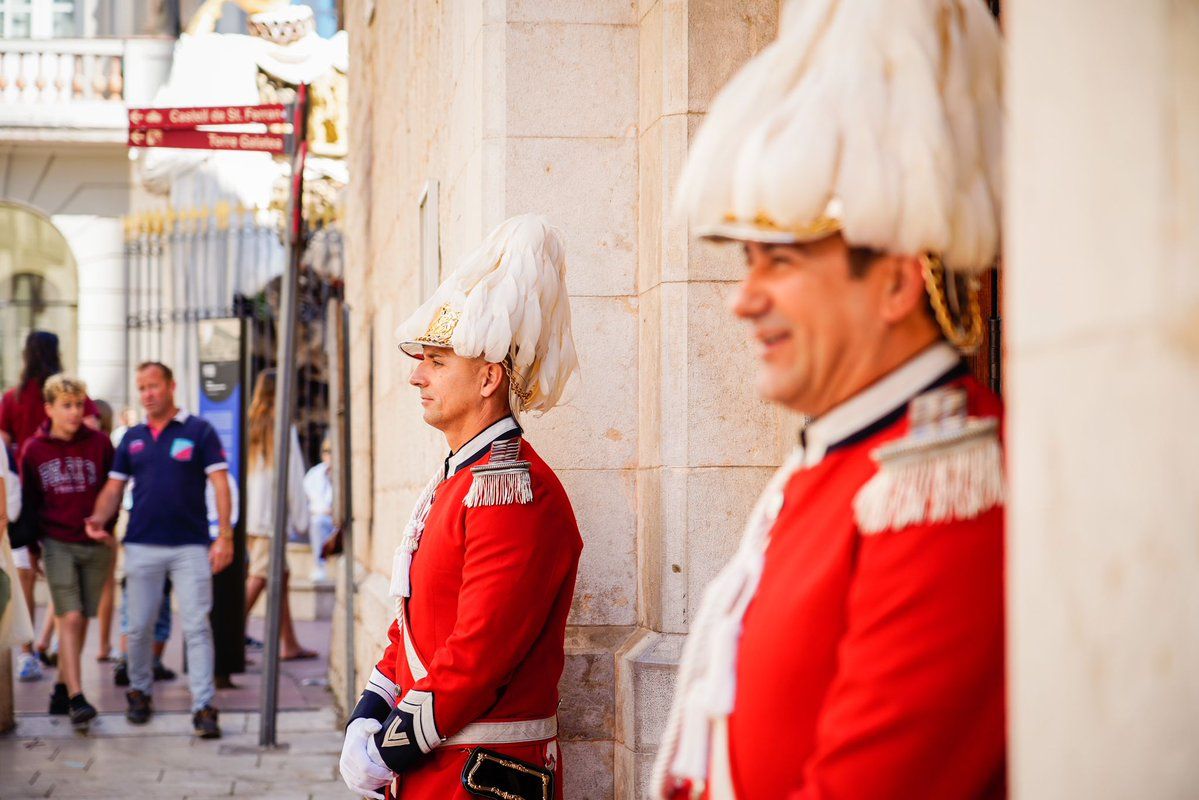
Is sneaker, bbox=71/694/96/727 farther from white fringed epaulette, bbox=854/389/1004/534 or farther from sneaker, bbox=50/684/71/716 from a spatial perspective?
white fringed epaulette, bbox=854/389/1004/534

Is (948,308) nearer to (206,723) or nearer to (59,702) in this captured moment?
(206,723)

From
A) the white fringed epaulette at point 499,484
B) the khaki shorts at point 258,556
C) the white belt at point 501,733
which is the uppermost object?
the white fringed epaulette at point 499,484

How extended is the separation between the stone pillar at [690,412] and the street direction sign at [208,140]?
3987 millimetres

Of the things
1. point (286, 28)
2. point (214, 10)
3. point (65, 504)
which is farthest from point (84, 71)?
point (65, 504)

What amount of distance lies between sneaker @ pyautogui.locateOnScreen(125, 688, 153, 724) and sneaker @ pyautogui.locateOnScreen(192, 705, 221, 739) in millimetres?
506

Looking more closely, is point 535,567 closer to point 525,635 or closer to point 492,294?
point 525,635

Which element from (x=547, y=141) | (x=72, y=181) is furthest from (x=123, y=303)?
(x=547, y=141)

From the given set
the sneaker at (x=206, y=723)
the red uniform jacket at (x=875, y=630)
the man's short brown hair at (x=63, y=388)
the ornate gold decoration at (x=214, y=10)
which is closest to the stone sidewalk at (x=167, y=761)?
the sneaker at (x=206, y=723)

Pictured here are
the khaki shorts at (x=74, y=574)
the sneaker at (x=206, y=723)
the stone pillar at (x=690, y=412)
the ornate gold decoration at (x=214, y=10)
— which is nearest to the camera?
the stone pillar at (x=690, y=412)

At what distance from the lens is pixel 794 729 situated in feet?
6.00

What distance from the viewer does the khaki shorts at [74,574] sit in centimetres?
890

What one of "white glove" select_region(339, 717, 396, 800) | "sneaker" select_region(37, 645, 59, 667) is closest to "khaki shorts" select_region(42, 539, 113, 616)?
"sneaker" select_region(37, 645, 59, 667)

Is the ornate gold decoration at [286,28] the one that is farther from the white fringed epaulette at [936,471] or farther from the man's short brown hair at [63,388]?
the white fringed epaulette at [936,471]

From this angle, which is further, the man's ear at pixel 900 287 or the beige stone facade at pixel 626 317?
the beige stone facade at pixel 626 317
